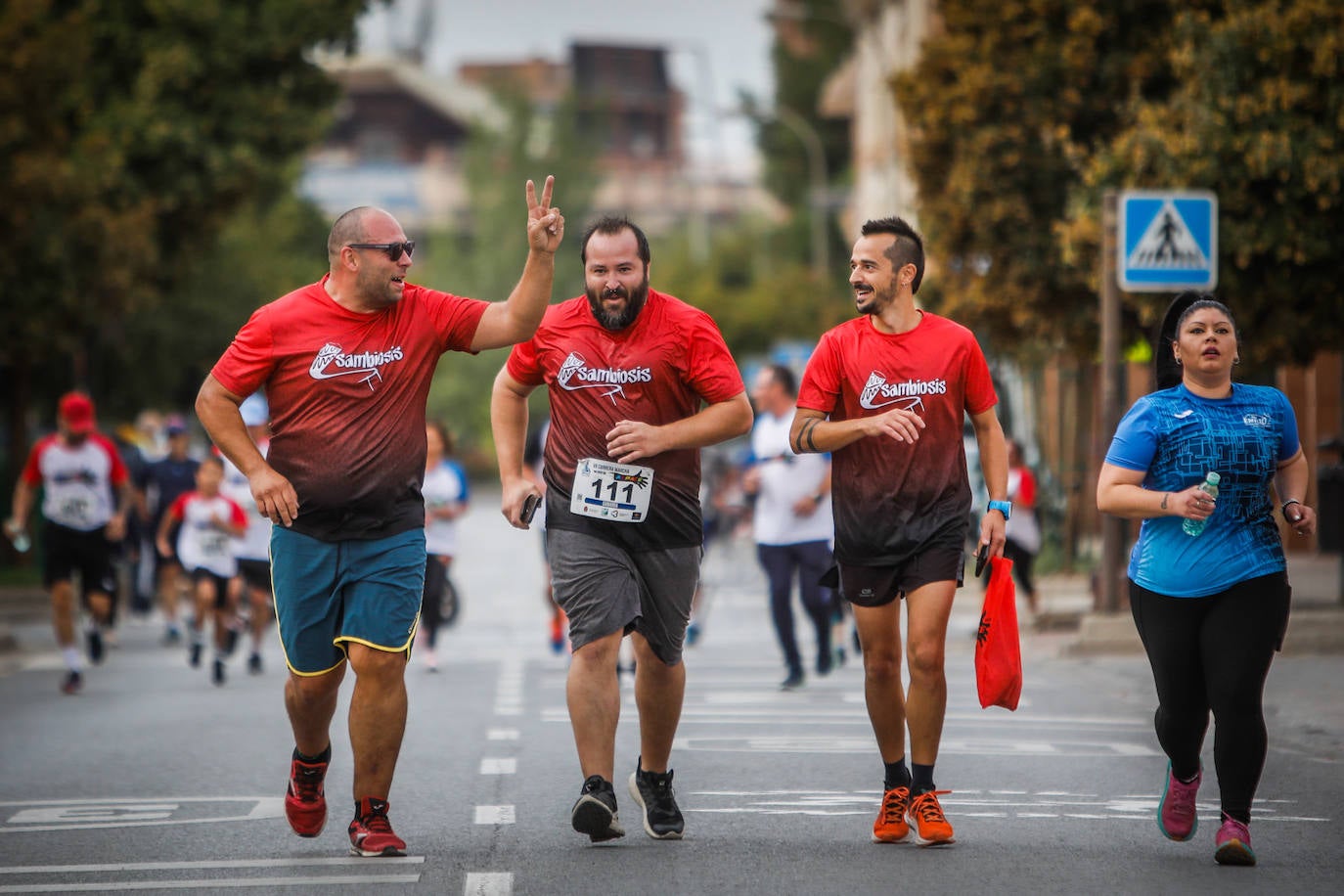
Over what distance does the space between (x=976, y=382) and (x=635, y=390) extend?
3.93 ft

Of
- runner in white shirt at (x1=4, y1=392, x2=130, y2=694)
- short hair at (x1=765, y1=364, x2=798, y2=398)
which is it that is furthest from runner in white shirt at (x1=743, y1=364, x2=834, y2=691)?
runner in white shirt at (x1=4, y1=392, x2=130, y2=694)

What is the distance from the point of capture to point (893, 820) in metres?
7.43

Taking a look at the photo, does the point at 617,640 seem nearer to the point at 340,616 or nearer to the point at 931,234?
the point at 340,616

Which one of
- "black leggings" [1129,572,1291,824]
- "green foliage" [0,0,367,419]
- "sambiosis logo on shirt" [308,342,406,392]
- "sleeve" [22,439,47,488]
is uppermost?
"green foliage" [0,0,367,419]

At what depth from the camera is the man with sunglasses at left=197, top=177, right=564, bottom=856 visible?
283 inches

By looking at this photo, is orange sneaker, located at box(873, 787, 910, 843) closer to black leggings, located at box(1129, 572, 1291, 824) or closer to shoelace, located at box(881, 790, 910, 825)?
shoelace, located at box(881, 790, 910, 825)

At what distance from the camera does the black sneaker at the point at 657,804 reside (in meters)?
7.50

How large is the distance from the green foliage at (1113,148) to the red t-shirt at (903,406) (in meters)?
8.36

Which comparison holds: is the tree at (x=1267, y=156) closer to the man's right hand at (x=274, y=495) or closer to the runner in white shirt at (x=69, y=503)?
the runner in white shirt at (x=69, y=503)

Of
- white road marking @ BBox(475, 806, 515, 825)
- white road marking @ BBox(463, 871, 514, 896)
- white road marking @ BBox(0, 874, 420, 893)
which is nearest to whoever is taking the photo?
white road marking @ BBox(463, 871, 514, 896)

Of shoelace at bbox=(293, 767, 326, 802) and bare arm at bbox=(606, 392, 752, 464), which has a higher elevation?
Result: bare arm at bbox=(606, 392, 752, 464)

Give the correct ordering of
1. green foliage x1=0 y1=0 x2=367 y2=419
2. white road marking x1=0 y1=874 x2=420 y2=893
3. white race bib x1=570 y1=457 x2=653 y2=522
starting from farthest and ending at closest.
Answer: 1. green foliage x1=0 y1=0 x2=367 y2=419
2. white race bib x1=570 y1=457 x2=653 y2=522
3. white road marking x1=0 y1=874 x2=420 y2=893

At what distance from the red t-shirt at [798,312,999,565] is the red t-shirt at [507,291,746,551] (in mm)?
404

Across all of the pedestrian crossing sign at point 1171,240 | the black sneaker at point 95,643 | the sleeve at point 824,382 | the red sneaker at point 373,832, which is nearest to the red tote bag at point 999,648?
the sleeve at point 824,382
